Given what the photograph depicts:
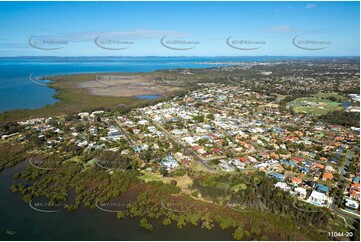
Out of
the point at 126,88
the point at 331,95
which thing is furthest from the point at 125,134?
the point at 331,95

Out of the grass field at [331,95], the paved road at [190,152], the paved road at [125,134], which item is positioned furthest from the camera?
the grass field at [331,95]

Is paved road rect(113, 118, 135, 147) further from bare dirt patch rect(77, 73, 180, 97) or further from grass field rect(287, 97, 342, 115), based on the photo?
grass field rect(287, 97, 342, 115)

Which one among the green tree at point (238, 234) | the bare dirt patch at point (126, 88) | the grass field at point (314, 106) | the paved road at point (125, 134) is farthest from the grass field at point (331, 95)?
the green tree at point (238, 234)

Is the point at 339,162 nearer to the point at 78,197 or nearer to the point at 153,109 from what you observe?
the point at 78,197

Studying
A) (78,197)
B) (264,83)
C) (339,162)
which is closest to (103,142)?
(78,197)

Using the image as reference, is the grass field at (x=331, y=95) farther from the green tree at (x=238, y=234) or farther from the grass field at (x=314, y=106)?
the green tree at (x=238, y=234)

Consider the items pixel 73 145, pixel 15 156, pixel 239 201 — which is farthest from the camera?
pixel 73 145

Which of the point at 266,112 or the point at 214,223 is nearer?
the point at 214,223

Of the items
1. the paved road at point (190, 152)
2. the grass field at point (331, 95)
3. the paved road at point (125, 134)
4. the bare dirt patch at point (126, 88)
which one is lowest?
the bare dirt patch at point (126, 88)
